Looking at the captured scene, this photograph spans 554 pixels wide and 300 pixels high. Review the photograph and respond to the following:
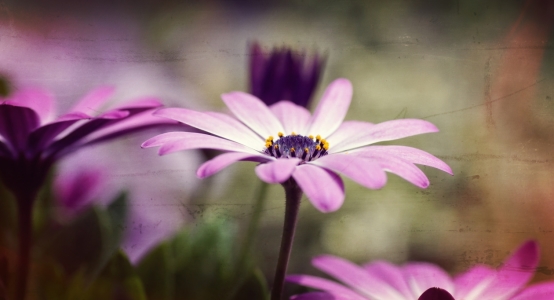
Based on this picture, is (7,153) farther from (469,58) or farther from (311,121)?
(469,58)

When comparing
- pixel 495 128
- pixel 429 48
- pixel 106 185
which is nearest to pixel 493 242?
pixel 495 128

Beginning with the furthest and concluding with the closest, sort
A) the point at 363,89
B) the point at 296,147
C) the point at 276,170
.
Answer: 1. the point at 363,89
2. the point at 296,147
3. the point at 276,170

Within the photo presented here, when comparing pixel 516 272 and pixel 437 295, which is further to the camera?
pixel 516 272

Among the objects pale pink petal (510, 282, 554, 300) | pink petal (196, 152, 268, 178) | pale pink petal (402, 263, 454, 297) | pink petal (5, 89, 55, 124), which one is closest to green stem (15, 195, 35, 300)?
pink petal (5, 89, 55, 124)

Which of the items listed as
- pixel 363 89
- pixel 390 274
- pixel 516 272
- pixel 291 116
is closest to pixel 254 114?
pixel 291 116

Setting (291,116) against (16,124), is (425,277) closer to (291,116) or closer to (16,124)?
(291,116)

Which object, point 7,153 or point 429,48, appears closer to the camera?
point 7,153

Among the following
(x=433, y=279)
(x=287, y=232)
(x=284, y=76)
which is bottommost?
(x=433, y=279)
